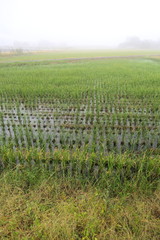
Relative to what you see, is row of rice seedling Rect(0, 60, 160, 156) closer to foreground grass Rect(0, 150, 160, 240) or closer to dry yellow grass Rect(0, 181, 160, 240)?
foreground grass Rect(0, 150, 160, 240)

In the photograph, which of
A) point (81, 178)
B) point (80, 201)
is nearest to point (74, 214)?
point (80, 201)

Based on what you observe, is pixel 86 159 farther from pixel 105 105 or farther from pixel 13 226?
pixel 105 105

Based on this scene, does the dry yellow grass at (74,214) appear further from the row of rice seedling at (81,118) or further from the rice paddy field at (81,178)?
the row of rice seedling at (81,118)

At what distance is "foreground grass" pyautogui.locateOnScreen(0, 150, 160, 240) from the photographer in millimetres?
2074

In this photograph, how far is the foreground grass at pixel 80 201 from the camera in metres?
2.07

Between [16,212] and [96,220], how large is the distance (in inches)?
44.2

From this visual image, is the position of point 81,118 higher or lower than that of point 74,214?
higher

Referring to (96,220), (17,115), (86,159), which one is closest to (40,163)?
(86,159)

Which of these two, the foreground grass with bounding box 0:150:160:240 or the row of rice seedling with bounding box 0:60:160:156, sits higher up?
the row of rice seedling with bounding box 0:60:160:156

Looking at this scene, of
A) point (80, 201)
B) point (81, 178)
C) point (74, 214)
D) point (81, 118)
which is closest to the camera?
point (74, 214)

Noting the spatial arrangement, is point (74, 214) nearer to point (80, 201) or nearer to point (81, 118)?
point (80, 201)

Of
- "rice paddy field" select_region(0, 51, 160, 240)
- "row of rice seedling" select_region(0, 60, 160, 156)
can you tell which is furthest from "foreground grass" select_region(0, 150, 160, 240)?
"row of rice seedling" select_region(0, 60, 160, 156)

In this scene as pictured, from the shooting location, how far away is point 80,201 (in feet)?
8.05

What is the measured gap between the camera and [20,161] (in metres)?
→ 3.32
